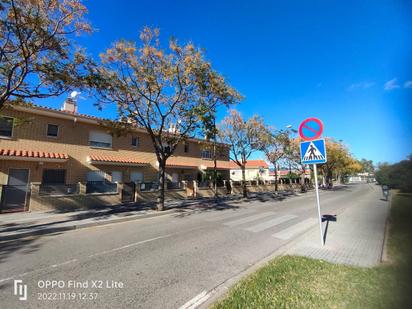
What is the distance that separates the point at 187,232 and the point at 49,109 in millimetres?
13442

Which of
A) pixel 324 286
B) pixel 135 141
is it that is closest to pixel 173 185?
pixel 135 141

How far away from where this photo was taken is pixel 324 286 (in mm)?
3715

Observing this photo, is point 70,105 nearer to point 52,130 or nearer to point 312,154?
point 52,130

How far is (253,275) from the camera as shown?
427 centimetres

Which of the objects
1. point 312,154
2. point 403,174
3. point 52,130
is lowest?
point 403,174

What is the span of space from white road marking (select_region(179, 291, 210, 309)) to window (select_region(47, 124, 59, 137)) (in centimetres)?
1662

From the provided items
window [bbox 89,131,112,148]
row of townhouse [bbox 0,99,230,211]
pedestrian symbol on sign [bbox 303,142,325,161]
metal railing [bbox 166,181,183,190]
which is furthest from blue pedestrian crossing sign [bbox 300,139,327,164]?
window [bbox 89,131,112,148]

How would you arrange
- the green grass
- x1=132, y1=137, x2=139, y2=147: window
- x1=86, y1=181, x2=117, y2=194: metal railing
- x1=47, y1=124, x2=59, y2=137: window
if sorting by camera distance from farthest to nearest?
x1=132, y1=137, x2=139, y2=147: window, x1=47, y1=124, x2=59, y2=137: window, x1=86, y1=181, x2=117, y2=194: metal railing, the green grass

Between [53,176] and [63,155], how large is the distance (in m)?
1.66

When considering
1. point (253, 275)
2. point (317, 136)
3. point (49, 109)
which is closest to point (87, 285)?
point (253, 275)

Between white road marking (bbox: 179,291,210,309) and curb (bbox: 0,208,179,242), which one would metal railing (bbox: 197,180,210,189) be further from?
white road marking (bbox: 179,291,210,309)

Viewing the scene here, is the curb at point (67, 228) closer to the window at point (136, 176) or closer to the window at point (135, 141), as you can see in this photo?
the window at point (136, 176)

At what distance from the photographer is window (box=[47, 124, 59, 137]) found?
1569cm

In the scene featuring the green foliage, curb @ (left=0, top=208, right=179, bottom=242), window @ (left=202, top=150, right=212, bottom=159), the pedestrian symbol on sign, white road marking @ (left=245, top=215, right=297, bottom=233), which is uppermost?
window @ (left=202, top=150, right=212, bottom=159)
